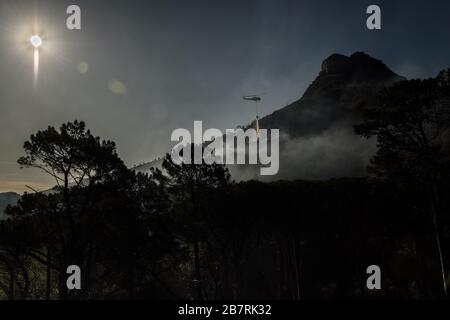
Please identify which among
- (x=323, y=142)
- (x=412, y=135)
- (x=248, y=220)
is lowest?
(x=248, y=220)

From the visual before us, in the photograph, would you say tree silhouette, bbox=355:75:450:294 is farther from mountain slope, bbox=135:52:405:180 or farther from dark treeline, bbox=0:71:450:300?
mountain slope, bbox=135:52:405:180

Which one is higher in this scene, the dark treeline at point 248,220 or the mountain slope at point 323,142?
the mountain slope at point 323,142

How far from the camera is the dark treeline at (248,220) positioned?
16.4 meters

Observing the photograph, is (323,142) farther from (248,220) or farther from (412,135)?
(412,135)

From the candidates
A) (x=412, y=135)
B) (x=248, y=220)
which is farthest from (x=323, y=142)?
(x=412, y=135)

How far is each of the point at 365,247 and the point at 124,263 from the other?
2289cm

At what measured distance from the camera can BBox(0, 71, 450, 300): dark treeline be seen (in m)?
16.4

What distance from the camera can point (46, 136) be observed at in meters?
16.9

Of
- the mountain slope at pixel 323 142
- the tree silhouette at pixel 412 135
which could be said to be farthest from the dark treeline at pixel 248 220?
the mountain slope at pixel 323 142

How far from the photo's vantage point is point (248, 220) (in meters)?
27.8

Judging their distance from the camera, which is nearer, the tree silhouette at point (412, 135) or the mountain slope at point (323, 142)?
the tree silhouette at point (412, 135)

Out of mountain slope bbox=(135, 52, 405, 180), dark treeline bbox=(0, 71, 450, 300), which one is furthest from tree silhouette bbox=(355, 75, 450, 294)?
mountain slope bbox=(135, 52, 405, 180)

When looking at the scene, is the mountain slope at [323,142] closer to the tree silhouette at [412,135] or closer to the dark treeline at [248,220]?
the dark treeline at [248,220]
